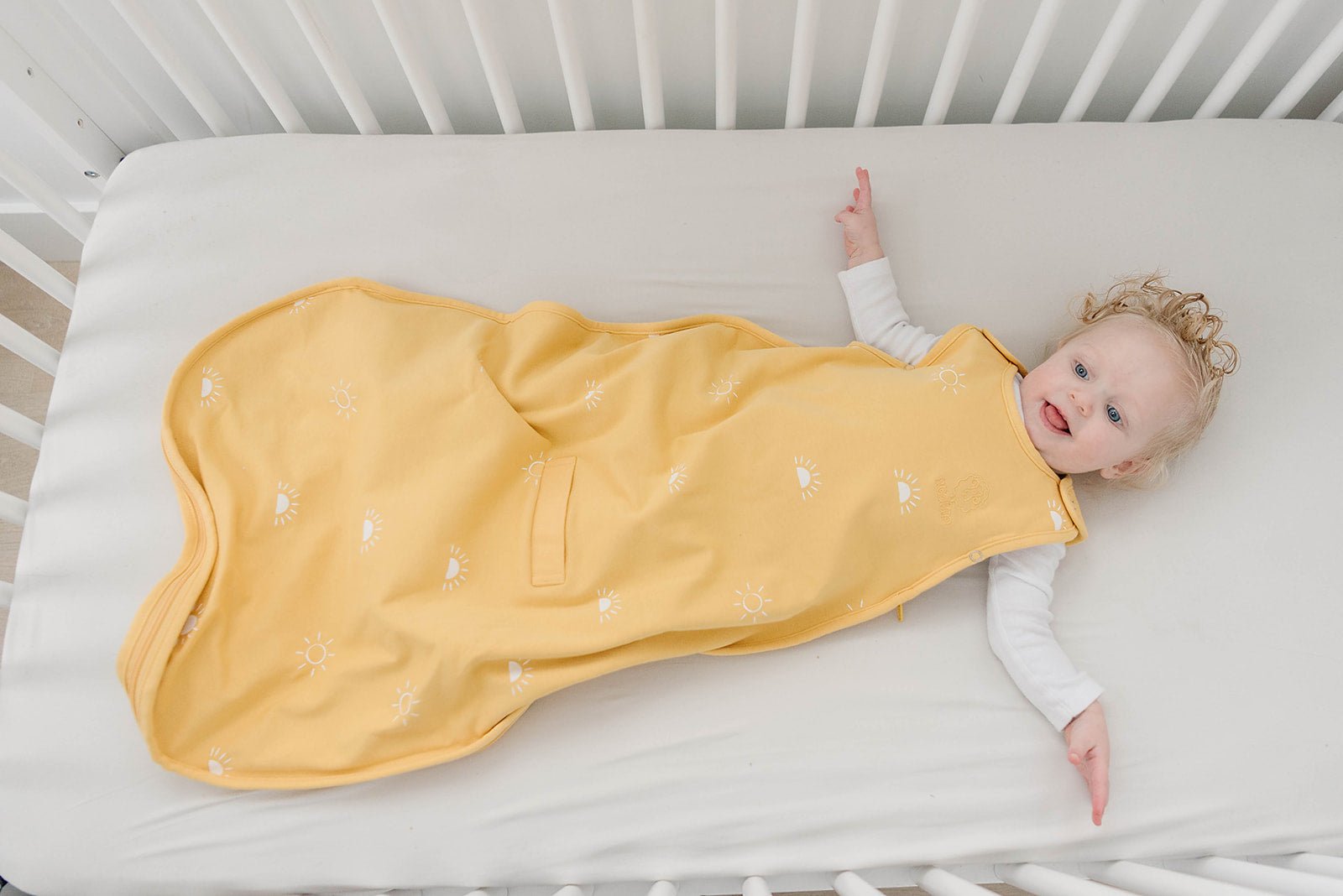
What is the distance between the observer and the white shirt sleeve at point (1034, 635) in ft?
2.83

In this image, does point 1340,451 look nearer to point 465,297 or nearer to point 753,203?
point 753,203

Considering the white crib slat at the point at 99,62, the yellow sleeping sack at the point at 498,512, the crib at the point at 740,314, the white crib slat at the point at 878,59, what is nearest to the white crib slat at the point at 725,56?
the crib at the point at 740,314

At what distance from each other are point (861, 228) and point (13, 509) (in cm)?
99

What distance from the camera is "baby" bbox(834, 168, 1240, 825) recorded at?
862 millimetres

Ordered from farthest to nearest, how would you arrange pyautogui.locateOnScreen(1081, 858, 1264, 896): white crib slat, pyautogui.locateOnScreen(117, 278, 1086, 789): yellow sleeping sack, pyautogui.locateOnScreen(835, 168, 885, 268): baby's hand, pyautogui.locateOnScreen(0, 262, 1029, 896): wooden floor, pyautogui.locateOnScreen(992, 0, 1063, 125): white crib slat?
pyautogui.locateOnScreen(0, 262, 1029, 896): wooden floor → pyautogui.locateOnScreen(835, 168, 885, 268): baby's hand → pyautogui.locateOnScreen(992, 0, 1063, 125): white crib slat → pyautogui.locateOnScreen(117, 278, 1086, 789): yellow sleeping sack → pyautogui.locateOnScreen(1081, 858, 1264, 896): white crib slat

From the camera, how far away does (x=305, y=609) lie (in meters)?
0.85

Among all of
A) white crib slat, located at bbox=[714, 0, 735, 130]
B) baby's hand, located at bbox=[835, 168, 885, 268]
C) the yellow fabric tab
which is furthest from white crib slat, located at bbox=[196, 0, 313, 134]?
baby's hand, located at bbox=[835, 168, 885, 268]

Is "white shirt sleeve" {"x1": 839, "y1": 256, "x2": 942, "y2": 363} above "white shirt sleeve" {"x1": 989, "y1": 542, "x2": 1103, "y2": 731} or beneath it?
above

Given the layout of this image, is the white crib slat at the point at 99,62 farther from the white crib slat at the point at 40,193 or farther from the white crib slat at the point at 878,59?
the white crib slat at the point at 878,59

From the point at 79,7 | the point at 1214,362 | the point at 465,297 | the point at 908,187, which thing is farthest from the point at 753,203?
the point at 79,7

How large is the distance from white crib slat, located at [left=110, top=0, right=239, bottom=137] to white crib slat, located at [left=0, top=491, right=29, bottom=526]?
501mm

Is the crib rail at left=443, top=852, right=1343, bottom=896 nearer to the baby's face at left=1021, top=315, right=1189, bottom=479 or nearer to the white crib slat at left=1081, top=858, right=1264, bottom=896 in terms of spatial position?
the white crib slat at left=1081, top=858, right=1264, bottom=896

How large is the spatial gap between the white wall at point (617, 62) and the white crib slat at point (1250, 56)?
0.08m

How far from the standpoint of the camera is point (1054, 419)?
93cm
